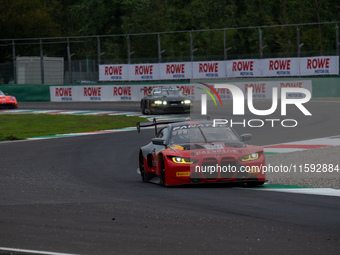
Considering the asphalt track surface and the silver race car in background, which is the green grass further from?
the asphalt track surface

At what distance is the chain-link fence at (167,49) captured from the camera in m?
41.1

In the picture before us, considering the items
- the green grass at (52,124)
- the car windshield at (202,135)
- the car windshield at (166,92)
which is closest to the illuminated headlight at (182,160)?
the car windshield at (202,135)

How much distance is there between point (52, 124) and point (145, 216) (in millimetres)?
21875

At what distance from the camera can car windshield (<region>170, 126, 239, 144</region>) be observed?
12398 mm

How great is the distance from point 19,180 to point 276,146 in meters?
8.04

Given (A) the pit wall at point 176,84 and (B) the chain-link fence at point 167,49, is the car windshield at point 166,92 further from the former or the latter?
(B) the chain-link fence at point 167,49

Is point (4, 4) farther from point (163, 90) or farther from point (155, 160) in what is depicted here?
point (155, 160)

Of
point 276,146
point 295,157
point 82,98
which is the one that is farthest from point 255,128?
point 82,98

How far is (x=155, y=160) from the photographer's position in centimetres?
1251

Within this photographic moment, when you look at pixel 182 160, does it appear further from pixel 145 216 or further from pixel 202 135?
pixel 145 216

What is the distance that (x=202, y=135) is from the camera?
12477 millimetres

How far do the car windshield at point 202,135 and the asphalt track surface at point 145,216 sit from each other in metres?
0.96

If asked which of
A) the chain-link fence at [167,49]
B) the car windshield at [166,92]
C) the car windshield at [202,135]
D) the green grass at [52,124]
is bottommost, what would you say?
the green grass at [52,124]

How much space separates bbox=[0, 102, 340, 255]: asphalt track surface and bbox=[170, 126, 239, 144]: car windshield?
0.96 meters
